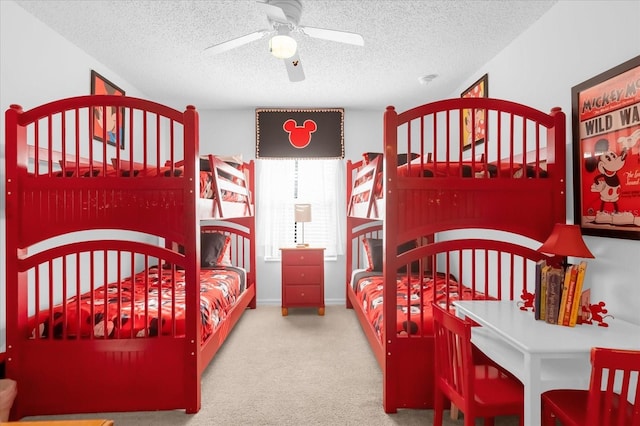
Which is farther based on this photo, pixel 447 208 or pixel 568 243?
pixel 447 208

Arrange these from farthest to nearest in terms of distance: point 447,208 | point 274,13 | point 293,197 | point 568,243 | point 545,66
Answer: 1. point 293,197
2. point 545,66
3. point 447,208
4. point 274,13
5. point 568,243

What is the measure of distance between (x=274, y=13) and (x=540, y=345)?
1989mm

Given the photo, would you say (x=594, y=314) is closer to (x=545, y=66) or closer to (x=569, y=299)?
(x=569, y=299)

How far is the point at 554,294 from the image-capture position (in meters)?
1.70

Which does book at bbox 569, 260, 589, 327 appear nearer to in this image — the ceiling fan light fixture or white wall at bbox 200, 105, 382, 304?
the ceiling fan light fixture

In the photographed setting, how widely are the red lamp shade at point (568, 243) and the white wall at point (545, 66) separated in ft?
0.87

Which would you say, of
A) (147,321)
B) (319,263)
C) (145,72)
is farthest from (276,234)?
(147,321)

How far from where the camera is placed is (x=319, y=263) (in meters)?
4.33

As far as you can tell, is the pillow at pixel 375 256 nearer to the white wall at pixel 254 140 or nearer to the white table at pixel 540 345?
the white wall at pixel 254 140

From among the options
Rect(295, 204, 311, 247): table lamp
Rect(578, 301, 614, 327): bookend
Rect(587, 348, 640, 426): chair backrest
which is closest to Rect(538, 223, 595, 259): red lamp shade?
Rect(578, 301, 614, 327): bookend

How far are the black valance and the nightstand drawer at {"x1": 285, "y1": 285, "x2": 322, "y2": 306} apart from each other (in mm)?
1634

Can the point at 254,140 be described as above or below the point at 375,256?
above

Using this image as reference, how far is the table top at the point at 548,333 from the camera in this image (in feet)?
4.56

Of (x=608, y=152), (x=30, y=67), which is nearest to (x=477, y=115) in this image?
(x=608, y=152)
